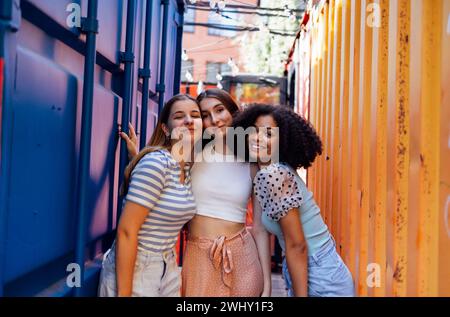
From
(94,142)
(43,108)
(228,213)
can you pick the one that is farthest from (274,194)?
(43,108)

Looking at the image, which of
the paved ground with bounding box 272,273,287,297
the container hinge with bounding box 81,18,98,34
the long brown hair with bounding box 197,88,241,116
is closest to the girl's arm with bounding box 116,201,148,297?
the container hinge with bounding box 81,18,98,34

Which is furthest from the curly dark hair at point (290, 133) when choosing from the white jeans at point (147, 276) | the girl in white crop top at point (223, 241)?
the white jeans at point (147, 276)

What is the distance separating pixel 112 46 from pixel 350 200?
126 cm

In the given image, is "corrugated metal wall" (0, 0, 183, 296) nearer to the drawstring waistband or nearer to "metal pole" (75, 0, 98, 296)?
"metal pole" (75, 0, 98, 296)

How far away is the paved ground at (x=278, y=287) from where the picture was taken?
169 inches

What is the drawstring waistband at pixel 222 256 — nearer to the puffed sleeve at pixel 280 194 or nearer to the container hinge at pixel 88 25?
the puffed sleeve at pixel 280 194

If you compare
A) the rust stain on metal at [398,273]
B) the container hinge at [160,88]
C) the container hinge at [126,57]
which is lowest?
the rust stain on metal at [398,273]

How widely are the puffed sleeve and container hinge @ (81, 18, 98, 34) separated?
2.68 feet

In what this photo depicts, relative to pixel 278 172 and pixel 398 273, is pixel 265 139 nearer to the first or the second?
pixel 278 172

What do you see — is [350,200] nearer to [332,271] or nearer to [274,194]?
[332,271]

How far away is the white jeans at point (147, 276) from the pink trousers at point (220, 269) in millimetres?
253

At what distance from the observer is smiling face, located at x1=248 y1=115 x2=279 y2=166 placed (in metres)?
2.00

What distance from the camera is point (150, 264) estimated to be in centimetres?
172

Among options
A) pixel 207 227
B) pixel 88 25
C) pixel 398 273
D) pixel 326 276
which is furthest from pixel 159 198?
pixel 398 273
